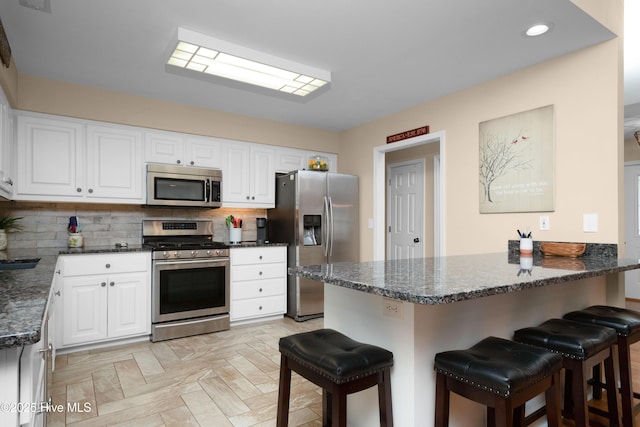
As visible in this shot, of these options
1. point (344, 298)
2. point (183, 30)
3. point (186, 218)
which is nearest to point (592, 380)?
point (344, 298)

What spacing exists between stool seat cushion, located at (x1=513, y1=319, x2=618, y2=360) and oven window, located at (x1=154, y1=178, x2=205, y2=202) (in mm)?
3236

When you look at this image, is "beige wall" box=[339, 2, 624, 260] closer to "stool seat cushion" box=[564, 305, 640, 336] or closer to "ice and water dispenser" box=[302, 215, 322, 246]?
"stool seat cushion" box=[564, 305, 640, 336]

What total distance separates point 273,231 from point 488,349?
3.46 metres

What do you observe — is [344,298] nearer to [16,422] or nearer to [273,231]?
[16,422]

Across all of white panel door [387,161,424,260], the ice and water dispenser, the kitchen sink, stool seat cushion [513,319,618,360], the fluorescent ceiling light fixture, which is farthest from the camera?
white panel door [387,161,424,260]

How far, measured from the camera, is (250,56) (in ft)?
8.62

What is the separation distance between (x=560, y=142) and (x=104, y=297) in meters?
4.01

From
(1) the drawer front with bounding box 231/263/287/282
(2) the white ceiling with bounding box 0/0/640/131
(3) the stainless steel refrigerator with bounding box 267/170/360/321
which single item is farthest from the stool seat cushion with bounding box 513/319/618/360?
(1) the drawer front with bounding box 231/263/287/282

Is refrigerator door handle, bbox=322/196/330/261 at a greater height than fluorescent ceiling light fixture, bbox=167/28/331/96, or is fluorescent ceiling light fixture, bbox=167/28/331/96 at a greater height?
fluorescent ceiling light fixture, bbox=167/28/331/96

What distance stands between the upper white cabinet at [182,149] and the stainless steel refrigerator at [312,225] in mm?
881

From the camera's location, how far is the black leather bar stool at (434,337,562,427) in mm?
1218

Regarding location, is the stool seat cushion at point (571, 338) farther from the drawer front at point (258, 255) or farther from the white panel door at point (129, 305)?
the white panel door at point (129, 305)

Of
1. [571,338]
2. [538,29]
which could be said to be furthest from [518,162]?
[571,338]

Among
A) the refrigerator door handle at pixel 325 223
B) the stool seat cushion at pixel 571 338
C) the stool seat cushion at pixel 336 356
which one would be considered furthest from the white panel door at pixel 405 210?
the stool seat cushion at pixel 336 356
